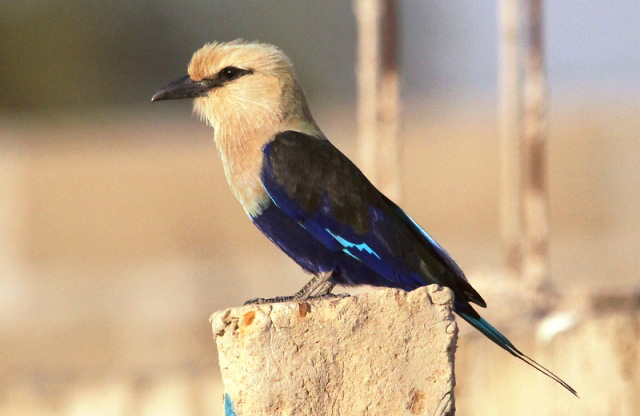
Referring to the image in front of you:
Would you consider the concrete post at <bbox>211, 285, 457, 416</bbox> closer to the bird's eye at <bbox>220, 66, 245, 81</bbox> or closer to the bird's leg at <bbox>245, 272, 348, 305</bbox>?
the bird's leg at <bbox>245, 272, 348, 305</bbox>

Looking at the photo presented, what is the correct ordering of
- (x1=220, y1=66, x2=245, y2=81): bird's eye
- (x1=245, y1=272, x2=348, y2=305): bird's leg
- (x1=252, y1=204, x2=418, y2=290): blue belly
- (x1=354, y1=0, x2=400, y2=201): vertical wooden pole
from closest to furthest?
(x1=245, y1=272, x2=348, y2=305): bird's leg → (x1=252, y1=204, x2=418, y2=290): blue belly → (x1=220, y1=66, x2=245, y2=81): bird's eye → (x1=354, y1=0, x2=400, y2=201): vertical wooden pole

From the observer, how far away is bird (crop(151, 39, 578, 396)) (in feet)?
15.4

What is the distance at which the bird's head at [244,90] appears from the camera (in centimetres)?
499

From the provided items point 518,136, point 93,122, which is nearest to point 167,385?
point 518,136

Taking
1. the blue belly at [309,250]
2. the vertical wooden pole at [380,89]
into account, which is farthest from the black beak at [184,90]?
the vertical wooden pole at [380,89]

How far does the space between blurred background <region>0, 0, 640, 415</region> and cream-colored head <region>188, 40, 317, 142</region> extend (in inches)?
110

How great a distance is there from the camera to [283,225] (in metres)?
4.84

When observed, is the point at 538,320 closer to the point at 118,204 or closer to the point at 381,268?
the point at 381,268

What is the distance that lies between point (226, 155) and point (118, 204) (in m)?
17.7

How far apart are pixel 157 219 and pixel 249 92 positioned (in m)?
17.7

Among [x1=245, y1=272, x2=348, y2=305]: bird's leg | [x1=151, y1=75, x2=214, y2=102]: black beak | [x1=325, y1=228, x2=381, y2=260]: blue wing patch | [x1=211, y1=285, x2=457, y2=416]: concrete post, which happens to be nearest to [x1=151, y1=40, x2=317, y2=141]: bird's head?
[x1=151, y1=75, x2=214, y2=102]: black beak

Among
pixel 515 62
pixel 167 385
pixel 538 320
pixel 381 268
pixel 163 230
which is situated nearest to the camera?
pixel 381 268

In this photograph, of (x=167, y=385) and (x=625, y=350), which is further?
(x=167, y=385)

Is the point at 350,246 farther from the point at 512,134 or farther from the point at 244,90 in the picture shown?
the point at 512,134
